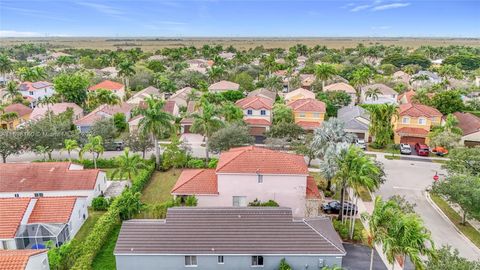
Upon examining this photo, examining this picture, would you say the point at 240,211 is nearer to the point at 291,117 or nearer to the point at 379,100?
the point at 291,117

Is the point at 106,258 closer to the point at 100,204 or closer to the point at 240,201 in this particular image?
the point at 100,204

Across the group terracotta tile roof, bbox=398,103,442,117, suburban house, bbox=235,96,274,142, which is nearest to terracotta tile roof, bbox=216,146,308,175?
suburban house, bbox=235,96,274,142

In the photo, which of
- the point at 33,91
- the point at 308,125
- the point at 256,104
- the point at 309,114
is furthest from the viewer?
the point at 33,91

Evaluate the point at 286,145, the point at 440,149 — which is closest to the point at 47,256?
the point at 286,145

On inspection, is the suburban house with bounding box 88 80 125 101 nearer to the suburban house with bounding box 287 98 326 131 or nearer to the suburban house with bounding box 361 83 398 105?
the suburban house with bounding box 287 98 326 131

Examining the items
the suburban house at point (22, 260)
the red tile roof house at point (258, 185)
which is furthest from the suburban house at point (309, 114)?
the suburban house at point (22, 260)

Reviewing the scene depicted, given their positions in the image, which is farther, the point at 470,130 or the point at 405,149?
the point at 470,130

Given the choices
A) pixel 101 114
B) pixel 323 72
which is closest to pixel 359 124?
pixel 323 72
